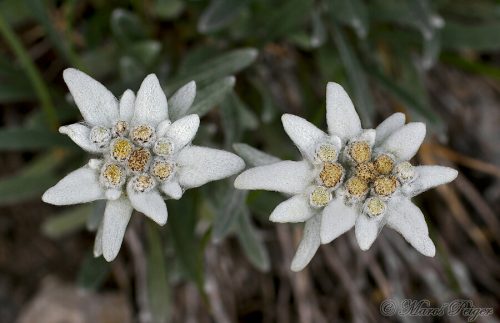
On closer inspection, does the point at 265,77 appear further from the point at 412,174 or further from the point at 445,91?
the point at 412,174

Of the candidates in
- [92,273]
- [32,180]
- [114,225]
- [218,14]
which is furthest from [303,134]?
[32,180]

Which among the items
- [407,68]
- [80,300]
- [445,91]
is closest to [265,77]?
[407,68]

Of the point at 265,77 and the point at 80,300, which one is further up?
the point at 265,77

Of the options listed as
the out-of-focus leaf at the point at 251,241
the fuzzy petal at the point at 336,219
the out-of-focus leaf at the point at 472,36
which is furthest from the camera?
the out-of-focus leaf at the point at 472,36

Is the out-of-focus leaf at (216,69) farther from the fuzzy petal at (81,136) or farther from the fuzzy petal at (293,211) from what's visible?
the fuzzy petal at (293,211)

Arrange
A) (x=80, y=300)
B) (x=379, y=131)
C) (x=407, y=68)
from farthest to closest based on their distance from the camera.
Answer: (x=407, y=68) < (x=80, y=300) < (x=379, y=131)

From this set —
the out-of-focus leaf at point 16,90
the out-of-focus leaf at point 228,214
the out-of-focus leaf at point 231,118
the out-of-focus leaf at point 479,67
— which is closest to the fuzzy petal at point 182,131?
the out-of-focus leaf at point 228,214

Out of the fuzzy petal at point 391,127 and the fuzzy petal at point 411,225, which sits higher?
the fuzzy petal at point 391,127
